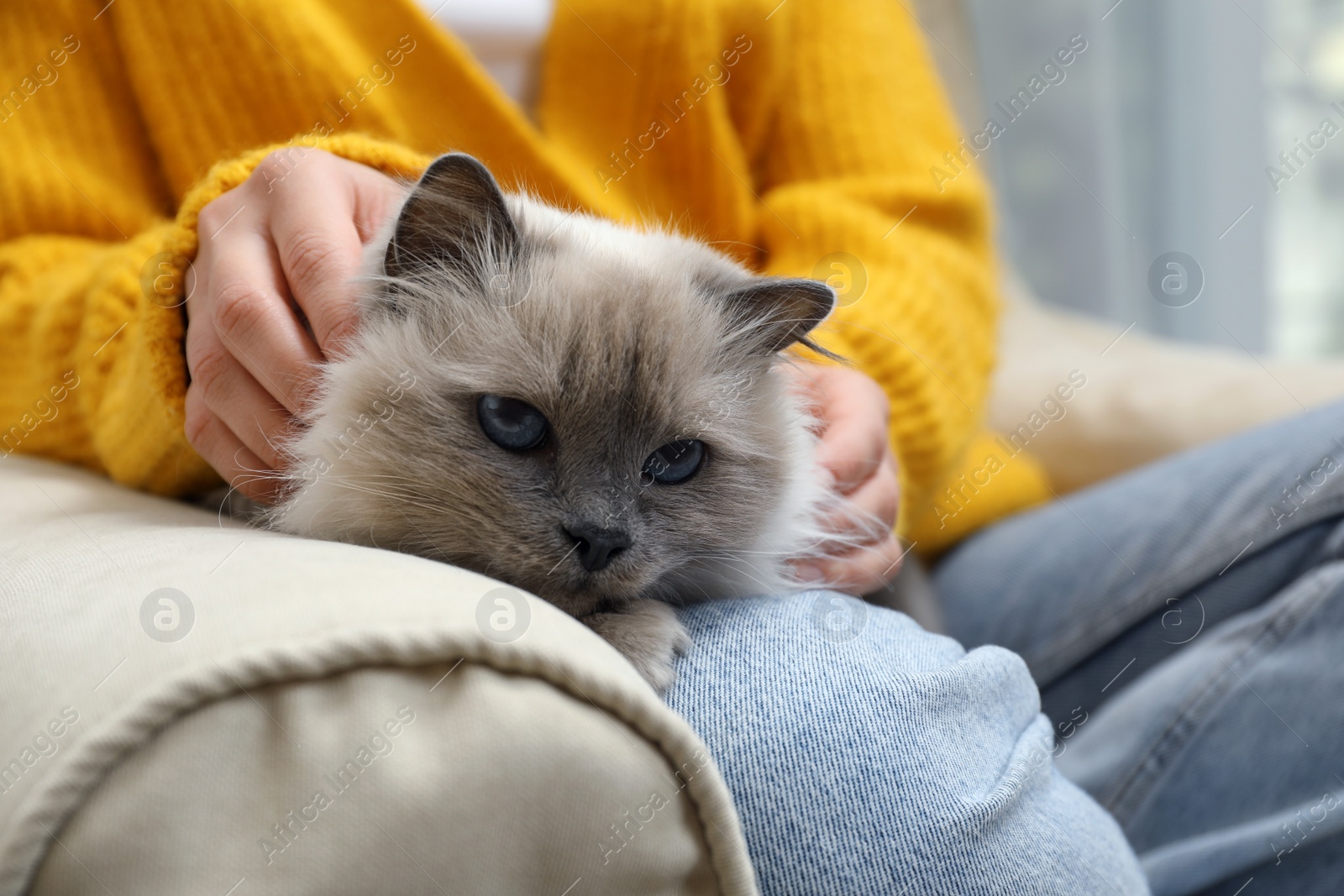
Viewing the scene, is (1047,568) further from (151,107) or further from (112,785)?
(151,107)

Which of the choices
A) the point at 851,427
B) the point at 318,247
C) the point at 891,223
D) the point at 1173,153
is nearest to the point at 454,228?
the point at 318,247

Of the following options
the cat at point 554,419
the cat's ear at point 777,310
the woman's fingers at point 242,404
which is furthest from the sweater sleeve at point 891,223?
the woman's fingers at point 242,404

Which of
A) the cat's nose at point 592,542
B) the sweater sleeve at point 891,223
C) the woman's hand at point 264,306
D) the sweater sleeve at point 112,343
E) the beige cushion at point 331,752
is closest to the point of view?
the beige cushion at point 331,752

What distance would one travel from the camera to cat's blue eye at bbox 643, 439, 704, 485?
1180mm

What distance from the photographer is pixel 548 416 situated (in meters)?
1.11

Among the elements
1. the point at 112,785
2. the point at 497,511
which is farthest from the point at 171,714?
the point at 497,511

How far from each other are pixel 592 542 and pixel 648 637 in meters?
0.13

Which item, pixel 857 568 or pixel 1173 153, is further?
pixel 1173 153

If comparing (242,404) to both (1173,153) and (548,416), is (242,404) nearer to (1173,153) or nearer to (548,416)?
(548,416)

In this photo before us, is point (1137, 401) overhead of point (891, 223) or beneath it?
beneath

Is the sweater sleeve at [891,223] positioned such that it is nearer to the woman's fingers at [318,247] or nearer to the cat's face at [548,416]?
the cat's face at [548,416]

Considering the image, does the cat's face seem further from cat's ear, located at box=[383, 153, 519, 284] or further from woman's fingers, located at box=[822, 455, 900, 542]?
woman's fingers, located at box=[822, 455, 900, 542]

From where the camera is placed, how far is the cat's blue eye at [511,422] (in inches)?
43.5

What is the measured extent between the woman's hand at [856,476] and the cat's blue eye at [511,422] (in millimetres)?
511
